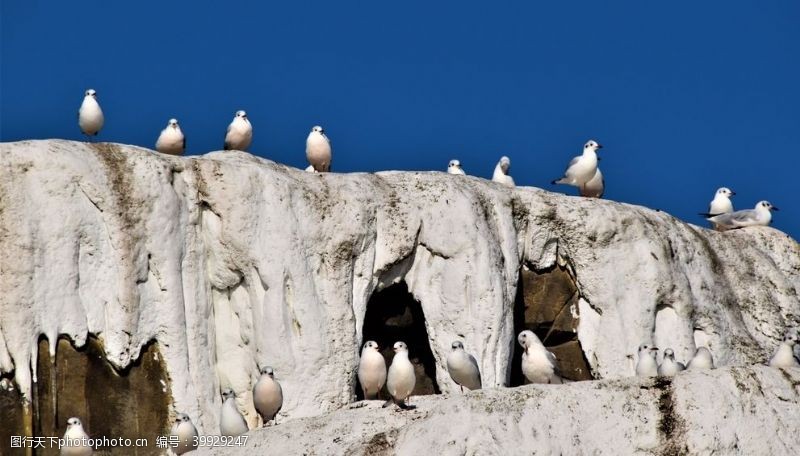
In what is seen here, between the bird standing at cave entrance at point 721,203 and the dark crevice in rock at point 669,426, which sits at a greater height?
the bird standing at cave entrance at point 721,203

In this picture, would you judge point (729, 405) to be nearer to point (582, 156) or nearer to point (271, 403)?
point (271, 403)

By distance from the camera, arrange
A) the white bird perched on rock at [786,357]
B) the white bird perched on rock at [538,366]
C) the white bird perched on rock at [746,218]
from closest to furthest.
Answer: the white bird perched on rock at [538,366] < the white bird perched on rock at [786,357] < the white bird perched on rock at [746,218]

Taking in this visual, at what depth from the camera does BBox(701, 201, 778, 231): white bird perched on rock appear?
115 feet

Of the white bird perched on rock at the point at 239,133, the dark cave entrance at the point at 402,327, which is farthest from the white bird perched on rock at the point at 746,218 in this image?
the white bird perched on rock at the point at 239,133

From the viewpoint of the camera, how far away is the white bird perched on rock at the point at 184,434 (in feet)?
82.3

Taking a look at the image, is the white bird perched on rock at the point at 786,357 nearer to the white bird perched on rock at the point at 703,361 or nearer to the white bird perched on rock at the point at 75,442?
the white bird perched on rock at the point at 703,361

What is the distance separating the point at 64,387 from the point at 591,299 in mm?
9639

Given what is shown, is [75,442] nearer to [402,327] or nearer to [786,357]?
[402,327]

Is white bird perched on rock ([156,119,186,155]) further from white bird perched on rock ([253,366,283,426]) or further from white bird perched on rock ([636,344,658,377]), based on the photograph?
white bird perched on rock ([636,344,658,377])

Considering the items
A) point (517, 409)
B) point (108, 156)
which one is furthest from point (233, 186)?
point (517, 409)

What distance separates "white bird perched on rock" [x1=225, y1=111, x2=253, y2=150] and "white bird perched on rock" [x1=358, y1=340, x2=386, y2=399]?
18.8 ft

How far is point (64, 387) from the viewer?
2598 centimetres

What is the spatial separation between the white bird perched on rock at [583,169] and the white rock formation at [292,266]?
107 cm

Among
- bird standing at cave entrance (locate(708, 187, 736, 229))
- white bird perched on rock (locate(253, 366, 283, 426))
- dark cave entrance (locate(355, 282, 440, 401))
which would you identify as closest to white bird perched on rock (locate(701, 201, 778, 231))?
bird standing at cave entrance (locate(708, 187, 736, 229))
